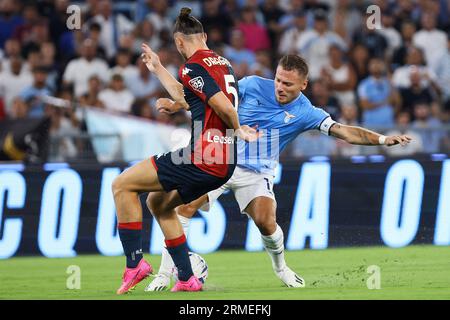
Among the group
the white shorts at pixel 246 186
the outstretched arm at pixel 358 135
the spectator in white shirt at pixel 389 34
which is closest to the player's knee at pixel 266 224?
the white shorts at pixel 246 186

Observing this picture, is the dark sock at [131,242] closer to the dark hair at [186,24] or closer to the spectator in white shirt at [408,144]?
the dark hair at [186,24]

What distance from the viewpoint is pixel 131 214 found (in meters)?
9.60

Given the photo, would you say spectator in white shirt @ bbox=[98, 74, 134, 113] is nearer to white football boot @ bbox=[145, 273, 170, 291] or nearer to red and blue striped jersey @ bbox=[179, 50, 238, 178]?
white football boot @ bbox=[145, 273, 170, 291]

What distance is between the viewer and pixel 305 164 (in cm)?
1442

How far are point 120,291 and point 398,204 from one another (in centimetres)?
550

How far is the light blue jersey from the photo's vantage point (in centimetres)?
1073

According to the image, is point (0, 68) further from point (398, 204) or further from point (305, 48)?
point (398, 204)

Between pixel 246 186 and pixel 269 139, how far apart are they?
0.54 m

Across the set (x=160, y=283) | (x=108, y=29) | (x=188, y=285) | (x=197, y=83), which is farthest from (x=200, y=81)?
(x=108, y=29)

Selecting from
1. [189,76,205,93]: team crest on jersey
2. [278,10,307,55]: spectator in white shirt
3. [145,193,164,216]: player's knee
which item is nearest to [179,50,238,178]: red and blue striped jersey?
[189,76,205,93]: team crest on jersey

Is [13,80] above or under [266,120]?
above

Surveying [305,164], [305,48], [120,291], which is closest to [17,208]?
[305,164]

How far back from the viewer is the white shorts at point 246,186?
10.7 meters

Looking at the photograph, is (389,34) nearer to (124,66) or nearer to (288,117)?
(124,66)
